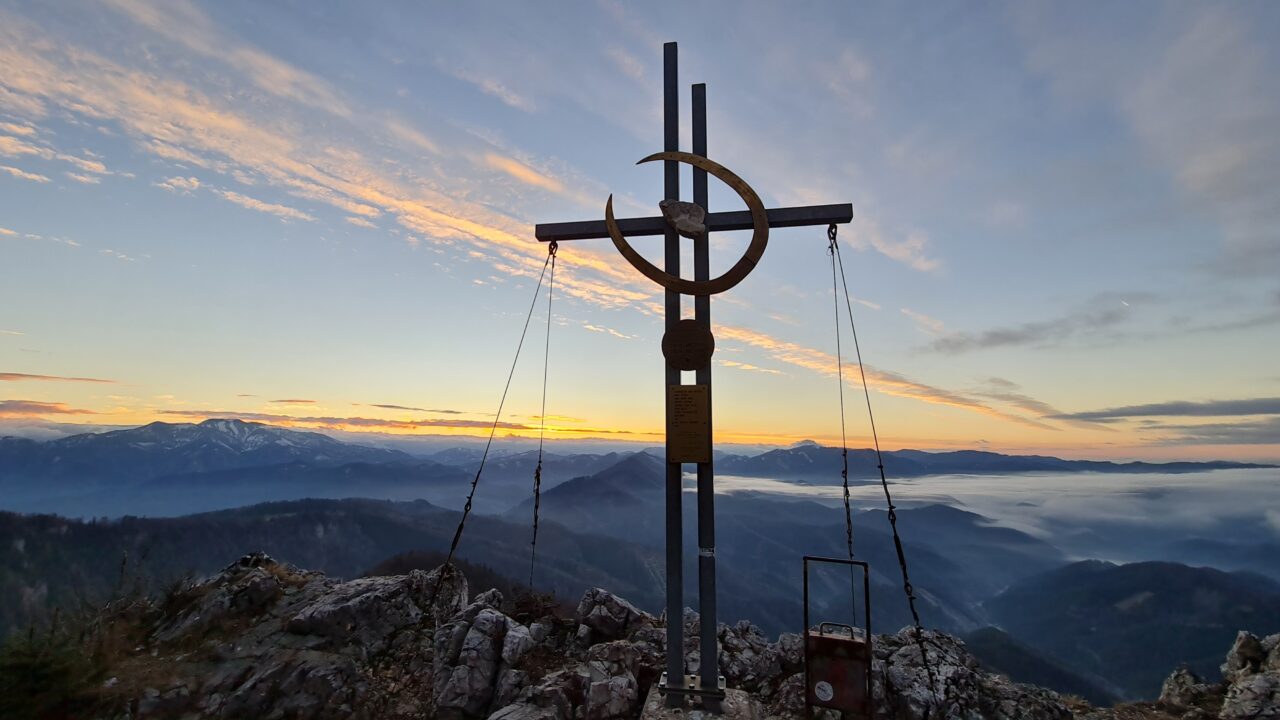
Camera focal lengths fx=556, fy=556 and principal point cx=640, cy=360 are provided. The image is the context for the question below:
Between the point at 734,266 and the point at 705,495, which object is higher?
the point at 734,266

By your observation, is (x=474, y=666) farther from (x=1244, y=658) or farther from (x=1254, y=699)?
(x=1244, y=658)

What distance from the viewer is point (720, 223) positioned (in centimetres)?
1010

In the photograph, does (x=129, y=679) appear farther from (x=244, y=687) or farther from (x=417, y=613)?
(x=417, y=613)

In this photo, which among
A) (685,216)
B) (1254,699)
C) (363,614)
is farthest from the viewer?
(363,614)

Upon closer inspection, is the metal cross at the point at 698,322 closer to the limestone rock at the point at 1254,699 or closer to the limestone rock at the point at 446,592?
the limestone rock at the point at 446,592

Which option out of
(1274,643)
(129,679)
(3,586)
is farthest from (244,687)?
(3,586)

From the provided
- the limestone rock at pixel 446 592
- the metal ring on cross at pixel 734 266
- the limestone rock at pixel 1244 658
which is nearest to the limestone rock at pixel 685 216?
the metal ring on cross at pixel 734 266

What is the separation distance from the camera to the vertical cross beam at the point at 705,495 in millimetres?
9484

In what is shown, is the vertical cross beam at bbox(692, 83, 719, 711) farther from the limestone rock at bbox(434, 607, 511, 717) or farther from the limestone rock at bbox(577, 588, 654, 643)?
the limestone rock at bbox(434, 607, 511, 717)

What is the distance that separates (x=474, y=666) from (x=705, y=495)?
663cm

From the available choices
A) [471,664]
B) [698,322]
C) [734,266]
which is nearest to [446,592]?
→ [471,664]

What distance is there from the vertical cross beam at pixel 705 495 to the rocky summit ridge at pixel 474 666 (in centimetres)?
93

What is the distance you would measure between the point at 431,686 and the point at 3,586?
170 metres

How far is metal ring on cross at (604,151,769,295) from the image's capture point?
975 cm
